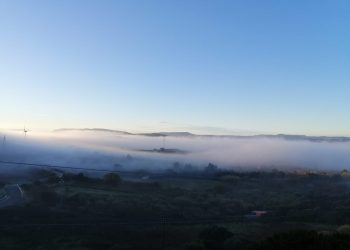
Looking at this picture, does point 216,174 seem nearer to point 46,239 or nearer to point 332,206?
point 332,206

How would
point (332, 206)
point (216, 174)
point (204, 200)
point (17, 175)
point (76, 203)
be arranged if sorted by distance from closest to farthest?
point (76, 203) < point (332, 206) < point (204, 200) < point (17, 175) < point (216, 174)

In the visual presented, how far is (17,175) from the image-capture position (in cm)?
9900

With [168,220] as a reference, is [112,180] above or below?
above

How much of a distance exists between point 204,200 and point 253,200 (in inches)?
434

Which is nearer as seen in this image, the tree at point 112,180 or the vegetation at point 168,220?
the vegetation at point 168,220

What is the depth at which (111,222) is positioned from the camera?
4922 centimetres

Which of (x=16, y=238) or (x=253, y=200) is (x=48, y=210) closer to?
(x=16, y=238)

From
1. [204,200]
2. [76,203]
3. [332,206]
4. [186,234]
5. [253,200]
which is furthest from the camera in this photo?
[253,200]

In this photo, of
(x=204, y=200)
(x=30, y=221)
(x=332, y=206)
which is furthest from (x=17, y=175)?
(x=332, y=206)

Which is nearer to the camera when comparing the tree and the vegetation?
the vegetation

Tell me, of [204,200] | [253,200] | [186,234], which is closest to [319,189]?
[253,200]

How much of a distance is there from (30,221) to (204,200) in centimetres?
3589

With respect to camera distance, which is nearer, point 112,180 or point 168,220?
point 168,220

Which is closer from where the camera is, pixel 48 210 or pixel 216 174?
pixel 48 210
